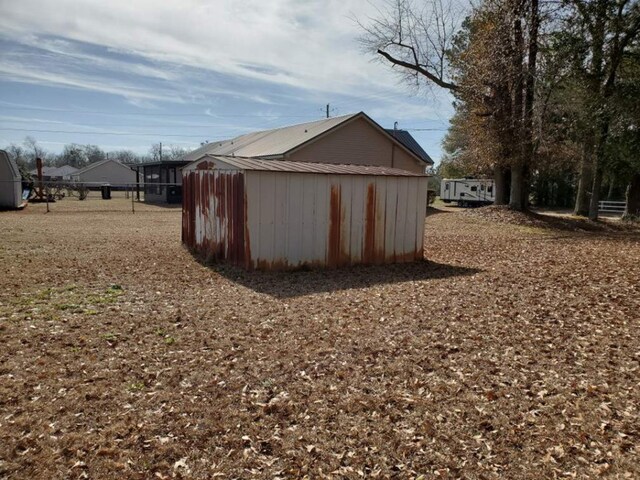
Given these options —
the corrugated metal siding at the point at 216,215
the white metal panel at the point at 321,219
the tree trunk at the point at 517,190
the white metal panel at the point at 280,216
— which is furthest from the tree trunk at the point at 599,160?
the corrugated metal siding at the point at 216,215

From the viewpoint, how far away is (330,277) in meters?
8.23

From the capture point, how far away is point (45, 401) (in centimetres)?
354

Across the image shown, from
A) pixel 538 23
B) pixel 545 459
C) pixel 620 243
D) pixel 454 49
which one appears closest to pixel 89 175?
pixel 454 49

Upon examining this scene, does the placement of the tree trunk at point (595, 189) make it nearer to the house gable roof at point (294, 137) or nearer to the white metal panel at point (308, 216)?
the house gable roof at point (294, 137)

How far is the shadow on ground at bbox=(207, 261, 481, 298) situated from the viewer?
7309 millimetres

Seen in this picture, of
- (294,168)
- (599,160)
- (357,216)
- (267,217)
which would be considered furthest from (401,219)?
(599,160)

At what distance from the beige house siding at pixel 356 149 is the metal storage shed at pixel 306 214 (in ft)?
36.0

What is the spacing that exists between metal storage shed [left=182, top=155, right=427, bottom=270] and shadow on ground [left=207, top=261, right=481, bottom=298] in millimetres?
268

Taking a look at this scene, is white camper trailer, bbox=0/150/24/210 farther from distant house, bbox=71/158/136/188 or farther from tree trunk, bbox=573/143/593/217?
distant house, bbox=71/158/136/188

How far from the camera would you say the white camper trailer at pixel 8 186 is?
72.7 feet

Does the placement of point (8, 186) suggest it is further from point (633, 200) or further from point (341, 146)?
point (633, 200)

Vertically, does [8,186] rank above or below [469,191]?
below

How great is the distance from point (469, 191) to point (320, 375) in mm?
32103

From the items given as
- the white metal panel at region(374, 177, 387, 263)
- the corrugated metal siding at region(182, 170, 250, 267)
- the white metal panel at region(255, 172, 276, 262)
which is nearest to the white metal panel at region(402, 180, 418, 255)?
the white metal panel at region(374, 177, 387, 263)
